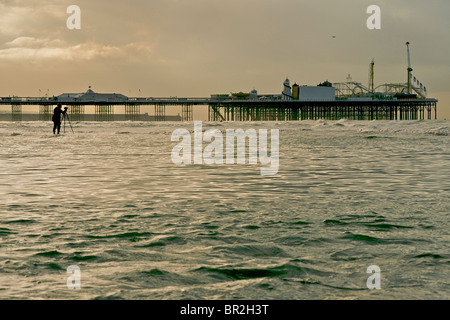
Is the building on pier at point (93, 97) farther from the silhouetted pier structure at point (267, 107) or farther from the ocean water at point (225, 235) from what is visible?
the ocean water at point (225, 235)

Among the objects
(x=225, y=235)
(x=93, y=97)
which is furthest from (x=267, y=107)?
(x=225, y=235)

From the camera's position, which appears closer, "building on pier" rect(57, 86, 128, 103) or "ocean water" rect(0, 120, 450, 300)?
"ocean water" rect(0, 120, 450, 300)

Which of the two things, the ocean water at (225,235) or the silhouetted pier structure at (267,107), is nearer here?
the ocean water at (225,235)

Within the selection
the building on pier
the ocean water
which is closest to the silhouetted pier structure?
the building on pier

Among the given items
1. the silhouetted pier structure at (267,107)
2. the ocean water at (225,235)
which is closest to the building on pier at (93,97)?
the silhouetted pier structure at (267,107)

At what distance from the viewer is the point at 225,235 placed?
20.6ft

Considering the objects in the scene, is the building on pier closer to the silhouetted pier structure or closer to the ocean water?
the silhouetted pier structure

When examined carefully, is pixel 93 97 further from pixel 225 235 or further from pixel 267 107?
pixel 225 235

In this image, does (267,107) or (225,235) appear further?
(267,107)

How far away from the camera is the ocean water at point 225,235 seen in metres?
4.46

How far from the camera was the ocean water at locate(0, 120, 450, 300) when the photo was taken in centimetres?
446

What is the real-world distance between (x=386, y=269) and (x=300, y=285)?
913mm
